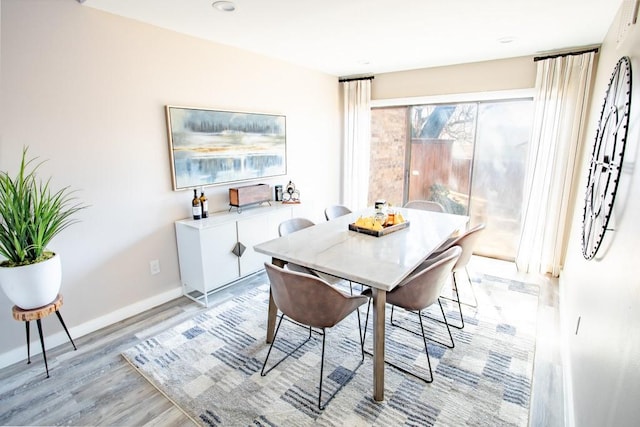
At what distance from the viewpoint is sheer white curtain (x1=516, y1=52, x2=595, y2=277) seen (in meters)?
3.27

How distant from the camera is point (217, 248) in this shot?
306 centimetres

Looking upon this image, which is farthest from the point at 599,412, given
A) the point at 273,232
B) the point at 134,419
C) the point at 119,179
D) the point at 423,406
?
the point at 119,179

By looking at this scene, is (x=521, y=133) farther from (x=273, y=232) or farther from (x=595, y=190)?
(x=273, y=232)

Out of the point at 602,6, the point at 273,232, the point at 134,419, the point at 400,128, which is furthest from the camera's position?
the point at 400,128

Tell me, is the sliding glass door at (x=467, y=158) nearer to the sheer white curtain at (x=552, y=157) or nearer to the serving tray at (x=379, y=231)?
the sheer white curtain at (x=552, y=157)

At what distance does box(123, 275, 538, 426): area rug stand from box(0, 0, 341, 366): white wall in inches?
24.5

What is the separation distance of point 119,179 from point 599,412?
3196 mm

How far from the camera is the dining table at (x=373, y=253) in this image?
72.2 inches

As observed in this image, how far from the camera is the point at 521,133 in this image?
3877 millimetres

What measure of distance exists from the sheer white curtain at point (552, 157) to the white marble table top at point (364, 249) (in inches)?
53.0

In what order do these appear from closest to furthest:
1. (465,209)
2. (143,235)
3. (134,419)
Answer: (134,419), (143,235), (465,209)

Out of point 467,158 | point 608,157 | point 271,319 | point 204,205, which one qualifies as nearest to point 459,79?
point 467,158

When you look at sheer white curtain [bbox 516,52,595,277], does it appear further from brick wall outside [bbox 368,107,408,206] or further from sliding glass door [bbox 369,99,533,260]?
brick wall outside [bbox 368,107,408,206]

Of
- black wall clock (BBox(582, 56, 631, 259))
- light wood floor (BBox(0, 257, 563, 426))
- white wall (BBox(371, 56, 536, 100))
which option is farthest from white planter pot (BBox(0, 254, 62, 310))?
white wall (BBox(371, 56, 536, 100))
